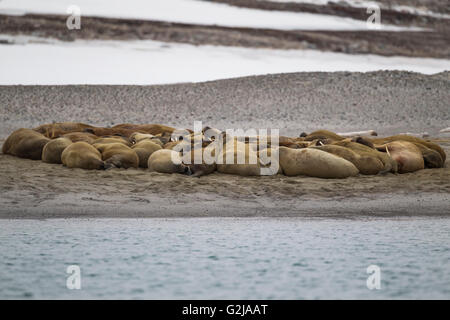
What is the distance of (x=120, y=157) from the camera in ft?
35.8

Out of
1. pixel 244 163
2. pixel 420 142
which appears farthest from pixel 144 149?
pixel 420 142

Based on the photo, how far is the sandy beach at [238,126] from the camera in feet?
29.8

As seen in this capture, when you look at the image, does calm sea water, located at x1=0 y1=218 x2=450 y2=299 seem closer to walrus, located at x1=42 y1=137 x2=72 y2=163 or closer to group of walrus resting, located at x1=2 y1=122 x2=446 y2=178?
group of walrus resting, located at x1=2 y1=122 x2=446 y2=178

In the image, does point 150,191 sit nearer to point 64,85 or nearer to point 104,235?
point 104,235

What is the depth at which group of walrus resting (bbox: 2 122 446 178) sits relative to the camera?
1056 centimetres

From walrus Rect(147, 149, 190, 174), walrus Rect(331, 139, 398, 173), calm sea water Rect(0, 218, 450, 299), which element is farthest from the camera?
walrus Rect(331, 139, 398, 173)

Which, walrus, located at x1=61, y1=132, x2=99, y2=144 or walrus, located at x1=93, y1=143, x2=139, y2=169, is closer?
walrus, located at x1=93, y1=143, x2=139, y2=169

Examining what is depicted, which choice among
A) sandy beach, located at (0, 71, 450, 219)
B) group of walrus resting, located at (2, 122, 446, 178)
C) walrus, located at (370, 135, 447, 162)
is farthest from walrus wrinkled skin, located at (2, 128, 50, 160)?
walrus, located at (370, 135, 447, 162)

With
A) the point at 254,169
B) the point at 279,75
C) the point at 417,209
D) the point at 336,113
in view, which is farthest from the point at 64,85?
the point at 417,209

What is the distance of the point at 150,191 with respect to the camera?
31.5ft

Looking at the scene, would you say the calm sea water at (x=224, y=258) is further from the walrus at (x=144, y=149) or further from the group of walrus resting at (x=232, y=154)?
the walrus at (x=144, y=149)

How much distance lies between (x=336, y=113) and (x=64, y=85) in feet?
37.7

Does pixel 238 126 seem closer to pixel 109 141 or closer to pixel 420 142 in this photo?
pixel 420 142

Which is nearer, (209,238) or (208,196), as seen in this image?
(209,238)
